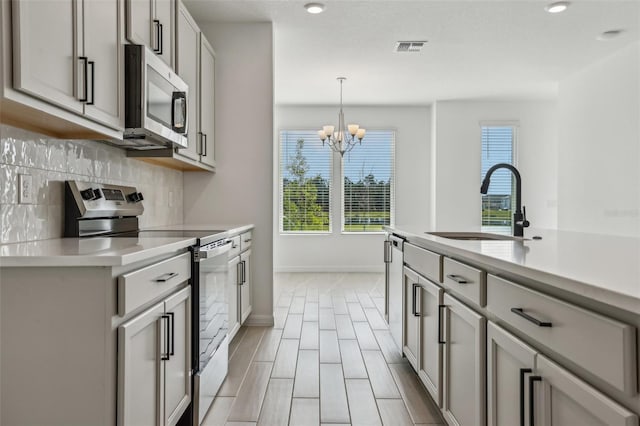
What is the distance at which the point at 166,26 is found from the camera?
105 inches

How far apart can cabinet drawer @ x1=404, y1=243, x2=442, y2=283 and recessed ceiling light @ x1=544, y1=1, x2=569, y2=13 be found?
2560mm

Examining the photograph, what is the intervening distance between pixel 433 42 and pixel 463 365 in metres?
3.69

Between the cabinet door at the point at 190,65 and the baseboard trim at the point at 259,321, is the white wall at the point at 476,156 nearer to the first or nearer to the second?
the baseboard trim at the point at 259,321

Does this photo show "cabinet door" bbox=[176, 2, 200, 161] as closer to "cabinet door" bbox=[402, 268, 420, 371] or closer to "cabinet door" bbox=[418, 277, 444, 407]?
"cabinet door" bbox=[402, 268, 420, 371]

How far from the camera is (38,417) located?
4.16ft

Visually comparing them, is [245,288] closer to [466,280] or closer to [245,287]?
[245,287]

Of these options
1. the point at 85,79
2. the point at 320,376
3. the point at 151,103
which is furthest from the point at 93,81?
the point at 320,376

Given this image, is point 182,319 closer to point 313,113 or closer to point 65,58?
point 65,58

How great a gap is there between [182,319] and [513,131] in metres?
6.60

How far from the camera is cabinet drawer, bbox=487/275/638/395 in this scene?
78 cm

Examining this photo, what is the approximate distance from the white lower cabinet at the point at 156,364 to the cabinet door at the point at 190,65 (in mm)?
1409

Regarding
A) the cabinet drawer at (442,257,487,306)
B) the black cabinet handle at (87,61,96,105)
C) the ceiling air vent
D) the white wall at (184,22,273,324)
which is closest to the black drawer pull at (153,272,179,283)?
the black cabinet handle at (87,61,96,105)

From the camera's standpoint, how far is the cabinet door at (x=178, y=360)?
68.0 inches

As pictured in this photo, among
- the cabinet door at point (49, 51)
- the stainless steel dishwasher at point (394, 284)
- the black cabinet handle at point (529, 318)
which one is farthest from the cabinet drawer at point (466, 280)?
the cabinet door at point (49, 51)
